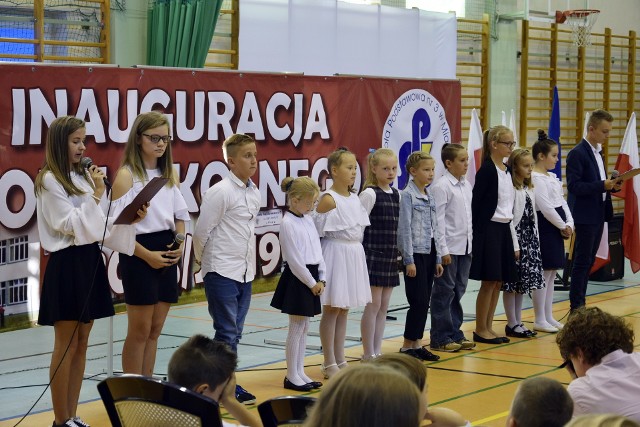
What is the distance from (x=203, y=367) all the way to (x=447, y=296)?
159 inches

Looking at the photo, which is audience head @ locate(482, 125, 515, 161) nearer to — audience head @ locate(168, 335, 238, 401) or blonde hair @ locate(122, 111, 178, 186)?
blonde hair @ locate(122, 111, 178, 186)

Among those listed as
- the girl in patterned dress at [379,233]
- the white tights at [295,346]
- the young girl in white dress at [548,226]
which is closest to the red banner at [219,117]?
the young girl in white dress at [548,226]

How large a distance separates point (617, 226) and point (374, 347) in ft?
16.4

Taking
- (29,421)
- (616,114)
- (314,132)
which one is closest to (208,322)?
(314,132)

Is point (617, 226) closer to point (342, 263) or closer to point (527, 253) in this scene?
point (527, 253)

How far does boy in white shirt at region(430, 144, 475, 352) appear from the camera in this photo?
684 cm

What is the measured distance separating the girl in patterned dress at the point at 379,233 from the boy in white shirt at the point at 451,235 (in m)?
0.59

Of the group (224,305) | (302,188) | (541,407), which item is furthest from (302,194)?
(541,407)

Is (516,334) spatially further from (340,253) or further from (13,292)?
(13,292)

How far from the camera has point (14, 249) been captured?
230 inches

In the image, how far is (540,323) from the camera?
7.71m

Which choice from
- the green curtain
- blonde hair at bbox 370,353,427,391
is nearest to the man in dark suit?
the green curtain

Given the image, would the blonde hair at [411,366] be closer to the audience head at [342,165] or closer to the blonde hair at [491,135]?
the audience head at [342,165]

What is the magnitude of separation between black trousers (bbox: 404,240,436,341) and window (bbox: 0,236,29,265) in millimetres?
2323
